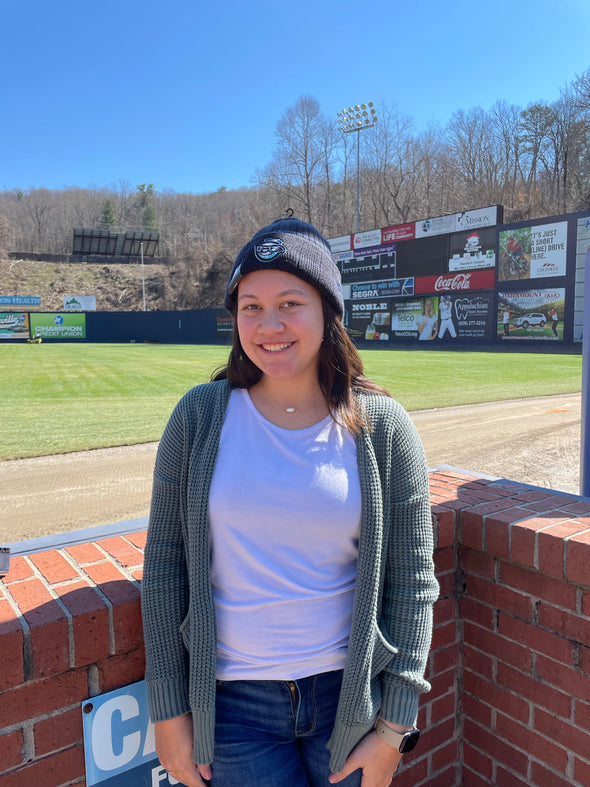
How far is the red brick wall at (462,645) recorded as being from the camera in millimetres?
1418

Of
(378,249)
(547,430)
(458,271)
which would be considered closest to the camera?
(547,430)

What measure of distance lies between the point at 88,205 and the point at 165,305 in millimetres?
54189

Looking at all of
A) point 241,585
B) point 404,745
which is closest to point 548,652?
point 404,745

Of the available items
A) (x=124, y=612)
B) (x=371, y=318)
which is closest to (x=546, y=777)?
(x=124, y=612)

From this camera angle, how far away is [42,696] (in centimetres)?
142

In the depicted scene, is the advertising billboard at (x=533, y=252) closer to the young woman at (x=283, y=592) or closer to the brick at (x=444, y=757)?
the brick at (x=444, y=757)

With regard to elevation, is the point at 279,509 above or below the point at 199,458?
below

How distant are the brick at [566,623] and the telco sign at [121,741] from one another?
1.27 metres

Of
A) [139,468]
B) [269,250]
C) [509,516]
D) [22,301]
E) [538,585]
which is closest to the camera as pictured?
[269,250]

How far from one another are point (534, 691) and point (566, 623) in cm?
32

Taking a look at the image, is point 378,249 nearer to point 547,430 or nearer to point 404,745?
point 547,430

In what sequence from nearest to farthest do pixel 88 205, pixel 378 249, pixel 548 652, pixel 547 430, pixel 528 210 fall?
pixel 548 652 → pixel 547 430 → pixel 378 249 → pixel 528 210 → pixel 88 205

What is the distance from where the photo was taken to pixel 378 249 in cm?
4294

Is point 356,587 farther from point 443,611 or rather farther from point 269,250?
point 269,250
